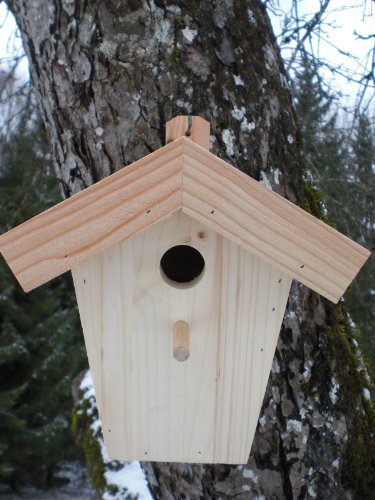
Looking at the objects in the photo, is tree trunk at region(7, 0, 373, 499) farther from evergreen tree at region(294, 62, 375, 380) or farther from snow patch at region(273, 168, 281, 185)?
evergreen tree at region(294, 62, 375, 380)

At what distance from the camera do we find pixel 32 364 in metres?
7.49

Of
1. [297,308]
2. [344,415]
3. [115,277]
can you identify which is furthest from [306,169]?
[115,277]

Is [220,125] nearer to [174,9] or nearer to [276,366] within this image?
[174,9]

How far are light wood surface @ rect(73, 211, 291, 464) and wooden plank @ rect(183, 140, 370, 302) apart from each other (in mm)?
96

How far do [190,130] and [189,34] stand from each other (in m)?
0.55

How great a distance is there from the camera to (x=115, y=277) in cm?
120

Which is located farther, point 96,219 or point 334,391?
point 334,391

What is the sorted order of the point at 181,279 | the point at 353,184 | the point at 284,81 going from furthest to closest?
1. the point at 353,184
2. the point at 284,81
3. the point at 181,279

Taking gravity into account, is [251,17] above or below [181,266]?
above

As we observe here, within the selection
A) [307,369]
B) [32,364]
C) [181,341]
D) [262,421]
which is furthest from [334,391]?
[32,364]

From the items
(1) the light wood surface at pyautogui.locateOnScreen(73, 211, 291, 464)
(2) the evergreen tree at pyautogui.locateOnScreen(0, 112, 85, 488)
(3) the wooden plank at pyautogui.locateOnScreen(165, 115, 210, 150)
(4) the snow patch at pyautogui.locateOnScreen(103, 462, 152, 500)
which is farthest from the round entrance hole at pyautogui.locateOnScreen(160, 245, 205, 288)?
(2) the evergreen tree at pyautogui.locateOnScreen(0, 112, 85, 488)

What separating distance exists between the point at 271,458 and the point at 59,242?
0.96m

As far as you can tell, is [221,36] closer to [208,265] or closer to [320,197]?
[320,197]

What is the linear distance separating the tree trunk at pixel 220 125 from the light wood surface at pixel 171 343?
338 mm
